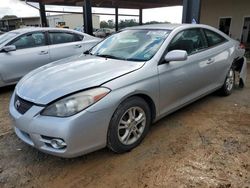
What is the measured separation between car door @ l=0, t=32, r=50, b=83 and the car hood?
2635 millimetres

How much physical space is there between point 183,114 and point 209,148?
3.59 ft

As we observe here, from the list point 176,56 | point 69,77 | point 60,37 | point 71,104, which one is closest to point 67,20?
point 60,37

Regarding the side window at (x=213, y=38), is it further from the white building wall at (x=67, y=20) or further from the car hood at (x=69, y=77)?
the white building wall at (x=67, y=20)

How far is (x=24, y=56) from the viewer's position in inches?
220

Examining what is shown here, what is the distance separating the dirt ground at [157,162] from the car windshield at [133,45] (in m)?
1.12

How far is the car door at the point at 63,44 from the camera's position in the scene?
6.03 metres

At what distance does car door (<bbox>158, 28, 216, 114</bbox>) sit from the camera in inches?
127

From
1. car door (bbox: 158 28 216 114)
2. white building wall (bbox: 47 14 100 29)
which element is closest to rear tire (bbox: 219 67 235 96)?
car door (bbox: 158 28 216 114)

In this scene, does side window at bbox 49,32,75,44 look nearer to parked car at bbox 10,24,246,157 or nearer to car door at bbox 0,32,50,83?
car door at bbox 0,32,50,83

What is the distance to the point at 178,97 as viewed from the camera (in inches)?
137

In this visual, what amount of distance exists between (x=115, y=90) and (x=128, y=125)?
49cm

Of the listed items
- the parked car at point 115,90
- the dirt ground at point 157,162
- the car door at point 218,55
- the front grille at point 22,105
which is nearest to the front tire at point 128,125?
the parked car at point 115,90

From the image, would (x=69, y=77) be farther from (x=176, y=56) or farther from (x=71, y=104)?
(x=176, y=56)

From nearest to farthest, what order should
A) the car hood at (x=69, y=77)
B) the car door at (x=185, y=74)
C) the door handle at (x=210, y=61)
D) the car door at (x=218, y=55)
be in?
1. the car hood at (x=69, y=77)
2. the car door at (x=185, y=74)
3. the door handle at (x=210, y=61)
4. the car door at (x=218, y=55)
